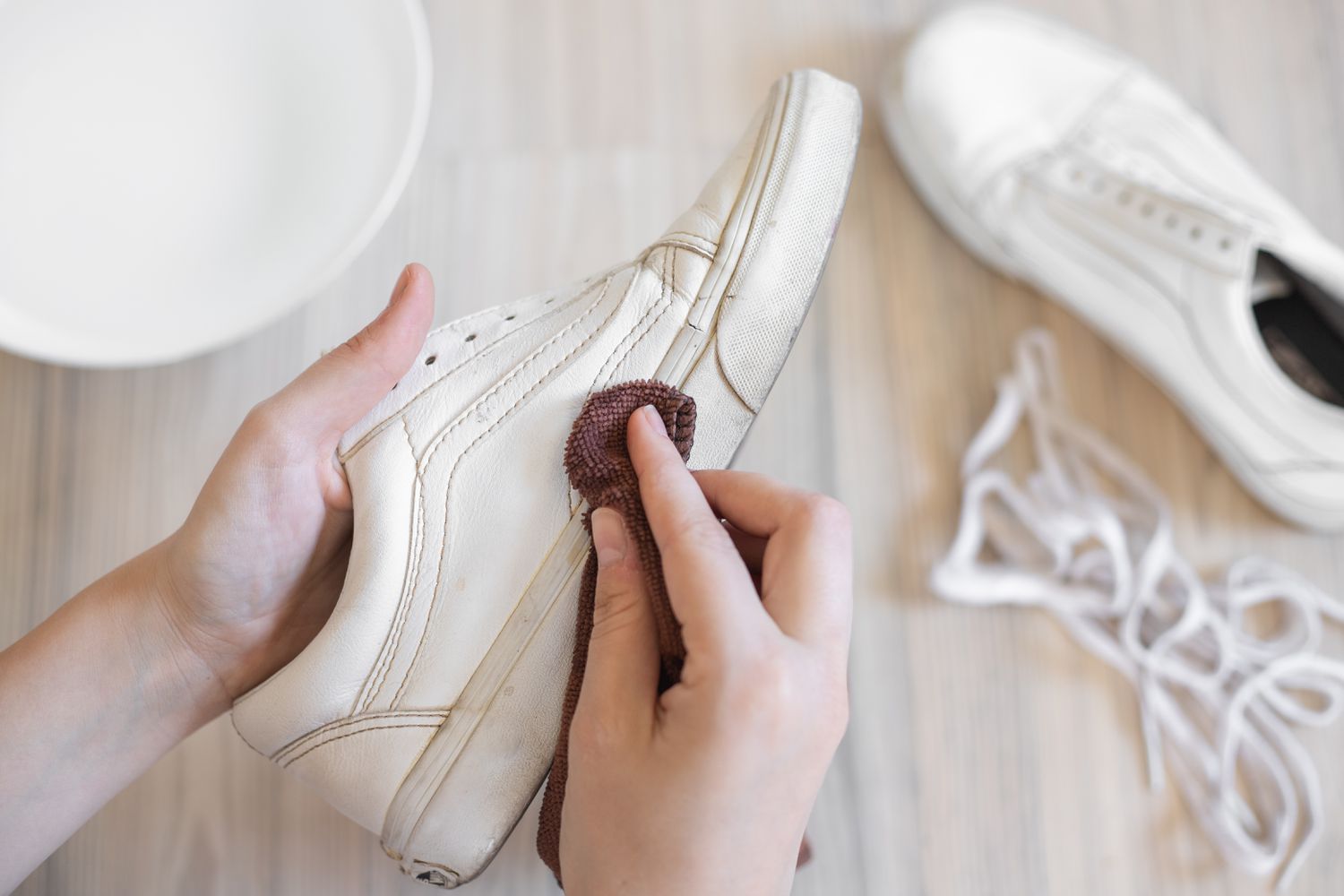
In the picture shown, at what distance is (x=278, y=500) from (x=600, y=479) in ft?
0.66

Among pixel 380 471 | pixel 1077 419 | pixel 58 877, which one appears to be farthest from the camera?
pixel 1077 419

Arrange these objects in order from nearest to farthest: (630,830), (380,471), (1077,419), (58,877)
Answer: (630,830) → (380,471) → (58,877) → (1077,419)

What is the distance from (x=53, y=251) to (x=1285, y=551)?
110 cm

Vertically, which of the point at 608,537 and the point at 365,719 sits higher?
the point at 608,537

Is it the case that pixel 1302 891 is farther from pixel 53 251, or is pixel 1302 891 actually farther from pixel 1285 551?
pixel 53 251

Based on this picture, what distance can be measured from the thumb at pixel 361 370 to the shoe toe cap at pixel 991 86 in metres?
0.51

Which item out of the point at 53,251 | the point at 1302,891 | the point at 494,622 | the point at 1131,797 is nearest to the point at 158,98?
the point at 53,251

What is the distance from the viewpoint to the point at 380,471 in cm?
56

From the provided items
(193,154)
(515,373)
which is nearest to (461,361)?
(515,373)

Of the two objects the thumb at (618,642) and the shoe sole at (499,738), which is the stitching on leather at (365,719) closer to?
the shoe sole at (499,738)

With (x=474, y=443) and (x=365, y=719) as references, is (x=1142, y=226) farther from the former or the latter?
(x=365, y=719)

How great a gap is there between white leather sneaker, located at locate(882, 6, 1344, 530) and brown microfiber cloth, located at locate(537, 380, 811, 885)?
1.39 feet

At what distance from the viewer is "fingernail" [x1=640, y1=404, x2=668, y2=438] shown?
55cm

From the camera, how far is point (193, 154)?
29.9 inches
